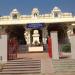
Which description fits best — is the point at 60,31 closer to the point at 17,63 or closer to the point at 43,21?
the point at 43,21

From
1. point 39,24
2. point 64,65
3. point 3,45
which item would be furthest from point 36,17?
point 64,65

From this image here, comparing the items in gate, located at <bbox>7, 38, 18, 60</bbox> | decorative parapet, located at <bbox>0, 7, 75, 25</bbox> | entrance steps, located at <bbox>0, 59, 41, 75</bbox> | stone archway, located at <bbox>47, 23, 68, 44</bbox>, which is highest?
decorative parapet, located at <bbox>0, 7, 75, 25</bbox>

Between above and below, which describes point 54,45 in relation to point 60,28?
below

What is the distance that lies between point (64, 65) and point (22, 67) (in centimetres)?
243

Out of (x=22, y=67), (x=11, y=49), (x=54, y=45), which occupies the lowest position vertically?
(x=22, y=67)

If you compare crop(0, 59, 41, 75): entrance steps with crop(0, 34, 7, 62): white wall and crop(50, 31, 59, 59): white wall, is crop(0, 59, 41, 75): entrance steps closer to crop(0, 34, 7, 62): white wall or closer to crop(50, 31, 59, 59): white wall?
crop(0, 34, 7, 62): white wall

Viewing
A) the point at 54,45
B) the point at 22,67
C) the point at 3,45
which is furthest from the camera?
the point at 54,45

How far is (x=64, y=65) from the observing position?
15969 mm

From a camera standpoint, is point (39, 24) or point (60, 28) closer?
point (39, 24)

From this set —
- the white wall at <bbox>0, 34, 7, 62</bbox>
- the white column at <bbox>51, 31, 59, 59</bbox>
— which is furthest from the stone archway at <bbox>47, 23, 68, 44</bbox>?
the white wall at <bbox>0, 34, 7, 62</bbox>

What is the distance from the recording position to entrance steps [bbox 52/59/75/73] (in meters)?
15.5

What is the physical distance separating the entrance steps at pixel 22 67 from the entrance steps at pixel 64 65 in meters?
1.00

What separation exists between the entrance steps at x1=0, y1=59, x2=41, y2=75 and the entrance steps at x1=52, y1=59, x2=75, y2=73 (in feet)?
3.28

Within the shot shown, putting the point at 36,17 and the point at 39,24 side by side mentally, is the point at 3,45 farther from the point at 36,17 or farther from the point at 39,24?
the point at 36,17
